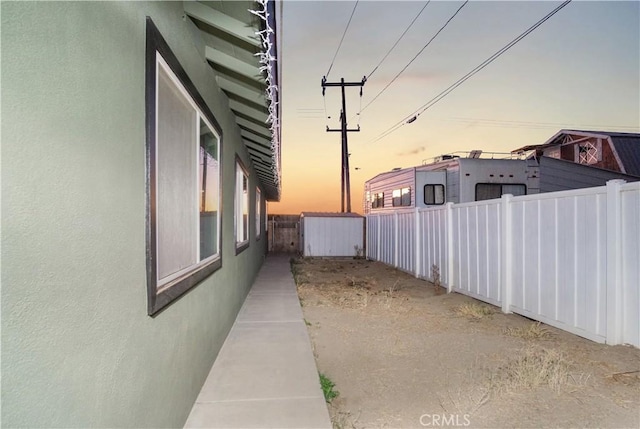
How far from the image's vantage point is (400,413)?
304 cm

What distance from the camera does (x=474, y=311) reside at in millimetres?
6008

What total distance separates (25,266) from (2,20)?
2.02 feet

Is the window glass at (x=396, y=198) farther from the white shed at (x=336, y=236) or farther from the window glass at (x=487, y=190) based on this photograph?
the window glass at (x=487, y=190)

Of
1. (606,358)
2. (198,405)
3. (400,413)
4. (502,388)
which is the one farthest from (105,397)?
(606,358)

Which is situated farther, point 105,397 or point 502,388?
point 502,388

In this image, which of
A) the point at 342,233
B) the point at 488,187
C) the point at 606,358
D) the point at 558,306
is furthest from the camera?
the point at 342,233

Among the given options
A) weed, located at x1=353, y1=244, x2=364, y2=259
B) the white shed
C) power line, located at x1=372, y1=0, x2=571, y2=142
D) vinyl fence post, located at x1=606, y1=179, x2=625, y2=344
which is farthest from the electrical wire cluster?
weed, located at x1=353, y1=244, x2=364, y2=259

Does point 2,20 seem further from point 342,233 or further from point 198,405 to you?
point 342,233

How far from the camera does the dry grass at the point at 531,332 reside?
475 centimetres

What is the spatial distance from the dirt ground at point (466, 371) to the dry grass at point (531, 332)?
0.04 ft

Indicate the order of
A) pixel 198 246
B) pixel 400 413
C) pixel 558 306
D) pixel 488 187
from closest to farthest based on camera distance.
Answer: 1. pixel 400 413
2. pixel 198 246
3. pixel 558 306
4. pixel 488 187

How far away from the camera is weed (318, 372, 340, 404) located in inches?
131

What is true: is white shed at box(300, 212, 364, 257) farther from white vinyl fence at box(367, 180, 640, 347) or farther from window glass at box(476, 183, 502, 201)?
white vinyl fence at box(367, 180, 640, 347)

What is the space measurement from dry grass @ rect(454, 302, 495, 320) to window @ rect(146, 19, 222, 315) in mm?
4245
